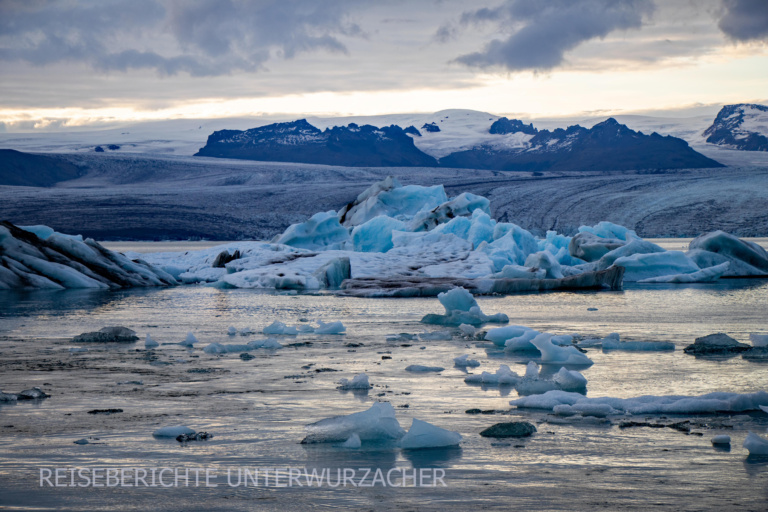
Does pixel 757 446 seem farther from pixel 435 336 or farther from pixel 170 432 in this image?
pixel 435 336

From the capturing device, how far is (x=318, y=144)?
145125mm

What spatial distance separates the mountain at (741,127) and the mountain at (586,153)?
11.4 m

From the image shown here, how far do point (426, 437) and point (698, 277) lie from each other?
603 inches

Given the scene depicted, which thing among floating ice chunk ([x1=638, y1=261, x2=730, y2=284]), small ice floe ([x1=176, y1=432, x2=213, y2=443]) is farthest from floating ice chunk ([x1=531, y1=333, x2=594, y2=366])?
floating ice chunk ([x1=638, y1=261, x2=730, y2=284])

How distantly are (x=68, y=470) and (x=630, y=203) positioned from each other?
5098 centimetres

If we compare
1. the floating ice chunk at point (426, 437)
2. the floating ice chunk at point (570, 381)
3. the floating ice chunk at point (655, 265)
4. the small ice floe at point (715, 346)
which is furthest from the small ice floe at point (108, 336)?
the floating ice chunk at point (655, 265)

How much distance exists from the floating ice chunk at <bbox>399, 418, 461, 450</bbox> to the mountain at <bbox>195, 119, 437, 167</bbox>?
128281 millimetres

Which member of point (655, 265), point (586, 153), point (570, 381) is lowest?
point (655, 265)

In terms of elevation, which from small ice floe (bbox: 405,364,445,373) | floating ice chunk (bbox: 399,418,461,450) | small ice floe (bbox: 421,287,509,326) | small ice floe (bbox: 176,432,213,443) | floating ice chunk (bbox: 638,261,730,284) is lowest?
floating ice chunk (bbox: 638,261,730,284)

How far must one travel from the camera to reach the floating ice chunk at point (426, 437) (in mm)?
3607

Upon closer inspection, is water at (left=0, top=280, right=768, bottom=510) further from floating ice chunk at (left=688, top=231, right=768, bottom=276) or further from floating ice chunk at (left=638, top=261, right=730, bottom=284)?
floating ice chunk at (left=688, top=231, right=768, bottom=276)

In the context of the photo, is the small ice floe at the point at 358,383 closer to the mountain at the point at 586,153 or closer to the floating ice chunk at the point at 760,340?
the floating ice chunk at the point at 760,340

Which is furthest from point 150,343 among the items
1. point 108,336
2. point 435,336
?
point 435,336

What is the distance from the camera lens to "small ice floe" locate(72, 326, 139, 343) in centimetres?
777
